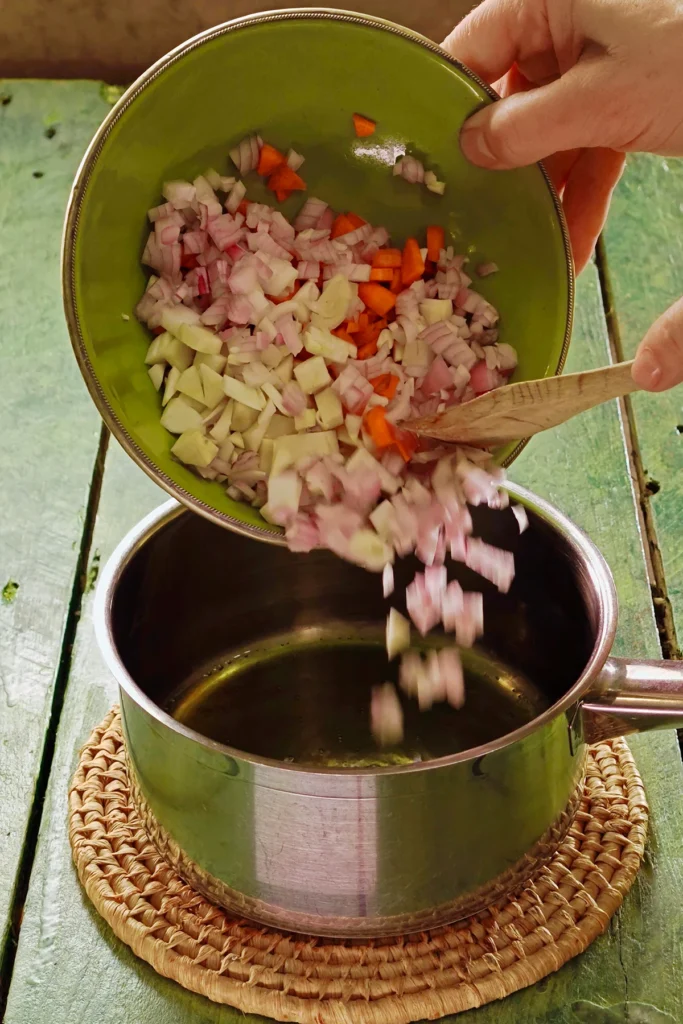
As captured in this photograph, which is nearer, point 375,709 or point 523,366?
point 523,366

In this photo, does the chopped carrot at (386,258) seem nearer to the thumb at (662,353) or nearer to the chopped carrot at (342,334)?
the chopped carrot at (342,334)

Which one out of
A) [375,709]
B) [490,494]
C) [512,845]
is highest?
[490,494]

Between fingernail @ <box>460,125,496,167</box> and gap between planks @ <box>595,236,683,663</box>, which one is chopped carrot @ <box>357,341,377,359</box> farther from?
gap between planks @ <box>595,236,683,663</box>

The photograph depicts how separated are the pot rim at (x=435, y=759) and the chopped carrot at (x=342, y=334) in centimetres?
15

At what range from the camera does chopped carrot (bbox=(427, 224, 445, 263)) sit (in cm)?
77

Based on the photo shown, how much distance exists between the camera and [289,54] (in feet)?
2.29

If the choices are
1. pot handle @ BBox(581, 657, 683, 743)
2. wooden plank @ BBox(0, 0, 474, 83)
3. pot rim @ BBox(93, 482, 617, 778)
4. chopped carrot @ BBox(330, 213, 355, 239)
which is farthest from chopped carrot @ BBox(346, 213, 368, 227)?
wooden plank @ BBox(0, 0, 474, 83)

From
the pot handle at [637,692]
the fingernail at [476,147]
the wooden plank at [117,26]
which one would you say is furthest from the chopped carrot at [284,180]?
the wooden plank at [117,26]

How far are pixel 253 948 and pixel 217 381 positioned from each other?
1.15 ft

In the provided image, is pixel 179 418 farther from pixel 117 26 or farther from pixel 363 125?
pixel 117 26

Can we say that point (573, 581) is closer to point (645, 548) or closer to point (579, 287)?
point (645, 548)

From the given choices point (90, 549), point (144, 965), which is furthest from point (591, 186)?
point (144, 965)

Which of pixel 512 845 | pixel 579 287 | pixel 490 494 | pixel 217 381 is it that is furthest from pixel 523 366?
pixel 579 287

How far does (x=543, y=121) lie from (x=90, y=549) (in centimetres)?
53
